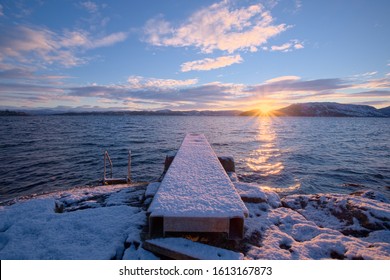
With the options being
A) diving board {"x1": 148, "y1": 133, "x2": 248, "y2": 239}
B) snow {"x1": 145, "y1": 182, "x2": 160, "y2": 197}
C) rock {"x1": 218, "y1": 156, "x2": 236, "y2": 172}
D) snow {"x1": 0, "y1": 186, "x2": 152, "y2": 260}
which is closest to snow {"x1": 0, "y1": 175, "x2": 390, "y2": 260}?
snow {"x1": 0, "y1": 186, "x2": 152, "y2": 260}

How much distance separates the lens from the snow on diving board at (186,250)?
4.13 meters

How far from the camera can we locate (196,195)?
518 centimetres

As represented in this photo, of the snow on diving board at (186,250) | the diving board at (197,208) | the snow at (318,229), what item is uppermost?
the diving board at (197,208)

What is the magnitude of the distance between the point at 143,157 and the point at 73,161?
23.6 ft

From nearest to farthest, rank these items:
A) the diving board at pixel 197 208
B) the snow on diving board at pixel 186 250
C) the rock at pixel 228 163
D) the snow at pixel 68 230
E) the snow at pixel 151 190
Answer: the snow on diving board at pixel 186 250 → the diving board at pixel 197 208 → the snow at pixel 68 230 → the snow at pixel 151 190 → the rock at pixel 228 163

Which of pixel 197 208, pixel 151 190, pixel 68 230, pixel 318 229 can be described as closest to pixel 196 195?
pixel 197 208

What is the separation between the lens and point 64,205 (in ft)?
23.4

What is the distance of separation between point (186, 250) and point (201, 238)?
0.51 m

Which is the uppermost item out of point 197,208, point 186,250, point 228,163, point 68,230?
point 197,208

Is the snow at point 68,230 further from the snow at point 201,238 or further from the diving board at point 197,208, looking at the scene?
the diving board at point 197,208

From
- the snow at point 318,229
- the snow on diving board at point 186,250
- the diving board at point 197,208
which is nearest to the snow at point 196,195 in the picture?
the diving board at point 197,208

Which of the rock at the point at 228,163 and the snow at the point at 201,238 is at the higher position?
the rock at the point at 228,163

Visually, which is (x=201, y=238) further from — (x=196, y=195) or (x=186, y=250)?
(x=196, y=195)

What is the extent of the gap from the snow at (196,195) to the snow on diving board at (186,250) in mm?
566
